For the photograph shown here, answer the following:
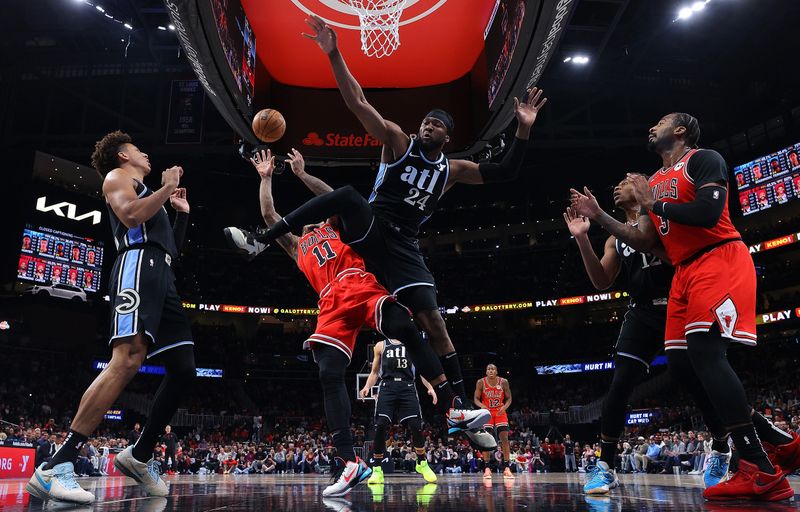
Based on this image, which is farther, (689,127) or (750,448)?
(689,127)

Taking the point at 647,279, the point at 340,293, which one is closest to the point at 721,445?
the point at 647,279

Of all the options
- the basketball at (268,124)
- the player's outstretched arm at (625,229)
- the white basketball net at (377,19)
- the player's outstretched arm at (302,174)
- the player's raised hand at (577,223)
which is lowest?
the player's outstretched arm at (625,229)

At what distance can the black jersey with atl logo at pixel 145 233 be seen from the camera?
3.66 metres

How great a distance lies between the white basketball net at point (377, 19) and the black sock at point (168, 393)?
4904mm

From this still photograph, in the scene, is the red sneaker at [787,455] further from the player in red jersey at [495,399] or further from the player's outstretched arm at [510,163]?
the player in red jersey at [495,399]

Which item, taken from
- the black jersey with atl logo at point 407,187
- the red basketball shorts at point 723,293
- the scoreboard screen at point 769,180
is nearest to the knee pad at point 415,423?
the black jersey with atl logo at point 407,187

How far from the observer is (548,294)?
29.3 meters

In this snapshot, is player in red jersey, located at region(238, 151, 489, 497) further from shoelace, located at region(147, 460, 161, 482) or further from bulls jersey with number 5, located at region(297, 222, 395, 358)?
shoelace, located at region(147, 460, 161, 482)

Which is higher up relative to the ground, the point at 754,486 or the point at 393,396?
the point at 393,396

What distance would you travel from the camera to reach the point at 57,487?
9.62 ft

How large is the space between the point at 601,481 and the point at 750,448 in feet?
3.58

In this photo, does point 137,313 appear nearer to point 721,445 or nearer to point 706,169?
point 706,169

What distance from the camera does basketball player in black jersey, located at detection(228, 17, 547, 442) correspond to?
145 inches

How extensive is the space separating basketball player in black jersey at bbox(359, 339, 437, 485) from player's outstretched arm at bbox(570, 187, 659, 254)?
12.8ft
